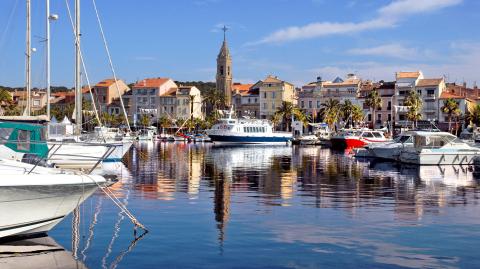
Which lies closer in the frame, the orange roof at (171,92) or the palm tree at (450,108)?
the palm tree at (450,108)

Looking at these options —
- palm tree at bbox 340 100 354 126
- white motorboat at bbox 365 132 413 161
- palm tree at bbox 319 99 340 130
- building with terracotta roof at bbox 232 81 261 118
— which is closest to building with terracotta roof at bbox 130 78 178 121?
building with terracotta roof at bbox 232 81 261 118

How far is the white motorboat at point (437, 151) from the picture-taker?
137 feet

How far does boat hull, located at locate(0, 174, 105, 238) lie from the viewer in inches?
493

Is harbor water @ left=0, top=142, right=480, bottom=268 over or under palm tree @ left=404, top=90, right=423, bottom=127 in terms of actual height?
under

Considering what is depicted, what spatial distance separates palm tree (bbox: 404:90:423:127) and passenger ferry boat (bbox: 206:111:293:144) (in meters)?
21.9

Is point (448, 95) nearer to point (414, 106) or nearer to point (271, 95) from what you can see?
point (414, 106)

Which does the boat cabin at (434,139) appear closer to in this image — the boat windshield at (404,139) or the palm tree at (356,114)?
the boat windshield at (404,139)

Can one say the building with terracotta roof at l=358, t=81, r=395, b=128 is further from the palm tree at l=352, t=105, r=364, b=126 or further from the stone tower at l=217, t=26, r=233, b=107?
the stone tower at l=217, t=26, r=233, b=107

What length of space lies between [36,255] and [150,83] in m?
135

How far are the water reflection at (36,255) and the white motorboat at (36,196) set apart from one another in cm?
28

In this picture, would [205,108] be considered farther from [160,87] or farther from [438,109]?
[438,109]

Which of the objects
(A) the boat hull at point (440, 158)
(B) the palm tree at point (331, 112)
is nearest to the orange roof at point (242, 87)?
(B) the palm tree at point (331, 112)

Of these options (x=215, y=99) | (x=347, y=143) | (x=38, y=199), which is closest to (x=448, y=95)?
(x=347, y=143)

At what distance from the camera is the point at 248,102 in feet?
466
